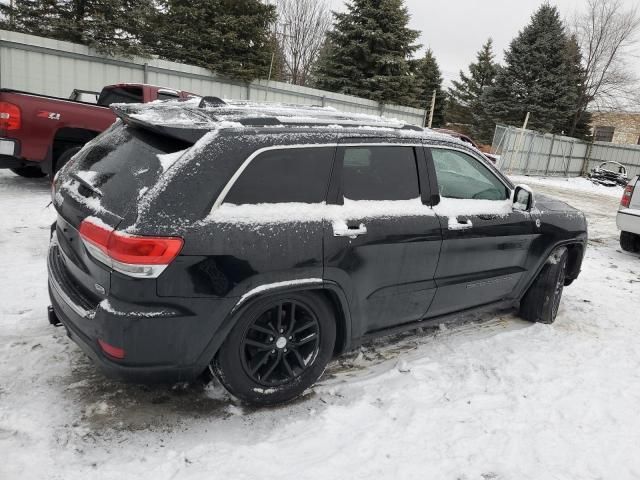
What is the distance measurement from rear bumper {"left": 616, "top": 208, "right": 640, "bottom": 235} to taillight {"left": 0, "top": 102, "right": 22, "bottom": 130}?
29.0ft

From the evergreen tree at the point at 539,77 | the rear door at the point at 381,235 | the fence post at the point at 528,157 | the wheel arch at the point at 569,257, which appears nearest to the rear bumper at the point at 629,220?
the wheel arch at the point at 569,257

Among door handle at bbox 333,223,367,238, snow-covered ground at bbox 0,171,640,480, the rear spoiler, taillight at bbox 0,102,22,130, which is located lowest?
snow-covered ground at bbox 0,171,640,480

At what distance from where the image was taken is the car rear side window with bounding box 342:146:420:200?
3146mm

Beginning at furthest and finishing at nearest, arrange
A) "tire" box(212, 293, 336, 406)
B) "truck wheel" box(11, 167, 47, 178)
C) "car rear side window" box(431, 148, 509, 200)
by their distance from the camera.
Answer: "truck wheel" box(11, 167, 47, 178), "car rear side window" box(431, 148, 509, 200), "tire" box(212, 293, 336, 406)

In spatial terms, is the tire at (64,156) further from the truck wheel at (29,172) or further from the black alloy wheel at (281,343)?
the black alloy wheel at (281,343)

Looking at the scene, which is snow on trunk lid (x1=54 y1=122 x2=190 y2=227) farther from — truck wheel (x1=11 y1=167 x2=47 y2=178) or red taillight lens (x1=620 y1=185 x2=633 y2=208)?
red taillight lens (x1=620 y1=185 x2=633 y2=208)

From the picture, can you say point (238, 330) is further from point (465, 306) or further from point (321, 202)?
point (465, 306)

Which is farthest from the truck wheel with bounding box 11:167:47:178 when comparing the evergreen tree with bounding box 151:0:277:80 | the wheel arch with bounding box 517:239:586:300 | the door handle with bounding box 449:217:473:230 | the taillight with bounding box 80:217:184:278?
the evergreen tree with bounding box 151:0:277:80

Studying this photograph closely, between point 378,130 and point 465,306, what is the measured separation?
161cm

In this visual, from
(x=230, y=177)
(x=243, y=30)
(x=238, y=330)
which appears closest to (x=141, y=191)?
(x=230, y=177)

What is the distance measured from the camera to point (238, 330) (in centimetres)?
276

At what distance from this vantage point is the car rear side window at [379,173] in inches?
124

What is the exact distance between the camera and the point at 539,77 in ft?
96.5

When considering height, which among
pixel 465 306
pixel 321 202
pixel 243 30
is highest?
pixel 243 30
